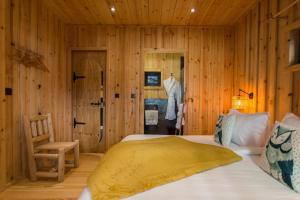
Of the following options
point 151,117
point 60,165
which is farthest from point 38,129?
point 151,117

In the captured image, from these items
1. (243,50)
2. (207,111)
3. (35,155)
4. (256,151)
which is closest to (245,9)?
(243,50)

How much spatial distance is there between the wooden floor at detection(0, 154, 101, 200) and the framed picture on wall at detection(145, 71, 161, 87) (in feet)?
9.91

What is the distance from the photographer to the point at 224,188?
1.18 m

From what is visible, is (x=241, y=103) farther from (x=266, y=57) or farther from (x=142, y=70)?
(x=142, y=70)

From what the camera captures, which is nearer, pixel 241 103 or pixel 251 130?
pixel 251 130

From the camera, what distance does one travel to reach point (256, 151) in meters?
1.99

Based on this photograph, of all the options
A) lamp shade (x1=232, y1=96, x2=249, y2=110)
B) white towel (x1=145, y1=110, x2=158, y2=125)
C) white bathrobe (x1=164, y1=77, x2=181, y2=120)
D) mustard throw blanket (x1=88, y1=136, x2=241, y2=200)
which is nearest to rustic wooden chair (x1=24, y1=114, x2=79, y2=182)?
mustard throw blanket (x1=88, y1=136, x2=241, y2=200)

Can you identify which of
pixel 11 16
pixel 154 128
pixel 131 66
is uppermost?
pixel 11 16

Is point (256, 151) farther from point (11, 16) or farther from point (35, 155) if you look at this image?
point (11, 16)

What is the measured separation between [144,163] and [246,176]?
0.67 m

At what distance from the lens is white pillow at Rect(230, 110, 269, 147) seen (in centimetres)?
222

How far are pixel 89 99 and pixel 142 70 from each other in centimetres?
119

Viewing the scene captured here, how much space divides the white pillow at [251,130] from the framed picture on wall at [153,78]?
10.9 feet

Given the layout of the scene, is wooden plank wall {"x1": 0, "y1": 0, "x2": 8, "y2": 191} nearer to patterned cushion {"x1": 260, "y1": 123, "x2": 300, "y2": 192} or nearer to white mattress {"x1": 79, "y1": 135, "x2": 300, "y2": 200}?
white mattress {"x1": 79, "y1": 135, "x2": 300, "y2": 200}
